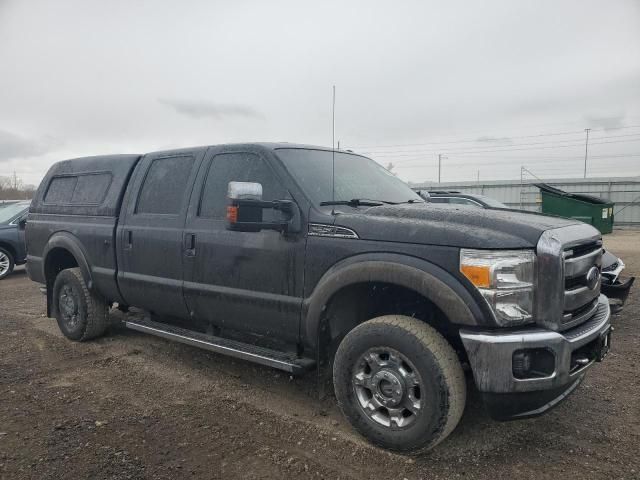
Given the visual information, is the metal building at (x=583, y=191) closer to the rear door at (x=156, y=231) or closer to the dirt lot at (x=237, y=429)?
the dirt lot at (x=237, y=429)

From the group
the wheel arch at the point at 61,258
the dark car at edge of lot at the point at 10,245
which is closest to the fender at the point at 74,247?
the wheel arch at the point at 61,258

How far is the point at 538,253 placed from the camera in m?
2.66

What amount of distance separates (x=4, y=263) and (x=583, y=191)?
25.0 meters

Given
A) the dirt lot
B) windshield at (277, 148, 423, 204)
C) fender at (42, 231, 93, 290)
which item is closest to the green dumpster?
the dirt lot

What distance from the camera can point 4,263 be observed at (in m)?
10.2

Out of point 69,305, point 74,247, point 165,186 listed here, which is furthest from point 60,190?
point 165,186

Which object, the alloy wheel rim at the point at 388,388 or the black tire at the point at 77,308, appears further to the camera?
the black tire at the point at 77,308

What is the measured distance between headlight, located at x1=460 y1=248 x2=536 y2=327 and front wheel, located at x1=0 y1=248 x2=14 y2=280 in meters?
10.4

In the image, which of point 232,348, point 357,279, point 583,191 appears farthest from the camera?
point 583,191

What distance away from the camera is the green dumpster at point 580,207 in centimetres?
1569

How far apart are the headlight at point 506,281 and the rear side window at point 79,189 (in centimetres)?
382

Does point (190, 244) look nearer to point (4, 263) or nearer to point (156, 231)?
point (156, 231)

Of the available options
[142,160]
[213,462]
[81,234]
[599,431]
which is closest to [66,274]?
[81,234]

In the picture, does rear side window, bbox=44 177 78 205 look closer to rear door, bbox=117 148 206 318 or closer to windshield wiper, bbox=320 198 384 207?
rear door, bbox=117 148 206 318
